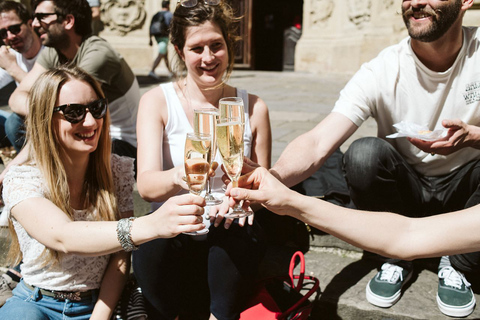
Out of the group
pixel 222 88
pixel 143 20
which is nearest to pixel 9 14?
pixel 222 88

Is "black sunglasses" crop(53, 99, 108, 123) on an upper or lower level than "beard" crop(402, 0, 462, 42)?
lower

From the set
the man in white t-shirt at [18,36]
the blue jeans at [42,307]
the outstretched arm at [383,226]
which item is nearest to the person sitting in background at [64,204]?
the blue jeans at [42,307]

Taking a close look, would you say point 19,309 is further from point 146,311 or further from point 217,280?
point 217,280

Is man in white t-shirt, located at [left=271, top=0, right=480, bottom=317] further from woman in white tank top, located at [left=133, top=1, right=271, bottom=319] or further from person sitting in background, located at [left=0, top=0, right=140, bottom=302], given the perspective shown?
person sitting in background, located at [left=0, top=0, right=140, bottom=302]

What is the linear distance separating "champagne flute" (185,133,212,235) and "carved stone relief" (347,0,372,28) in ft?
32.9

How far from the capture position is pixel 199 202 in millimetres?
1610

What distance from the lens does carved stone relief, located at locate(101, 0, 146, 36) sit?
12719mm

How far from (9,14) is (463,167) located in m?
3.77

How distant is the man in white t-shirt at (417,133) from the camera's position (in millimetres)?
2361

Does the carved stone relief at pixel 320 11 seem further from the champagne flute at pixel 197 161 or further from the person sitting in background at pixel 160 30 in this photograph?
the champagne flute at pixel 197 161

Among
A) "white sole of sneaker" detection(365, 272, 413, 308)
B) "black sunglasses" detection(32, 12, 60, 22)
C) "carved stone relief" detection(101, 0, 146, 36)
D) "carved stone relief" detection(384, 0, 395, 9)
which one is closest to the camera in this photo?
"white sole of sneaker" detection(365, 272, 413, 308)

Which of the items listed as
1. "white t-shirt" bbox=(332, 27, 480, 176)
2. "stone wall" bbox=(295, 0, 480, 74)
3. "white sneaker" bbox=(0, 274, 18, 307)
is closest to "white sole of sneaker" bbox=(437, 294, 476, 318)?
"white t-shirt" bbox=(332, 27, 480, 176)

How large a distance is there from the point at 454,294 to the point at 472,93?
1.04 m

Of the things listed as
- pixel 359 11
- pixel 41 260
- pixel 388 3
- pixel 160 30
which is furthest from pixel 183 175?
pixel 359 11
